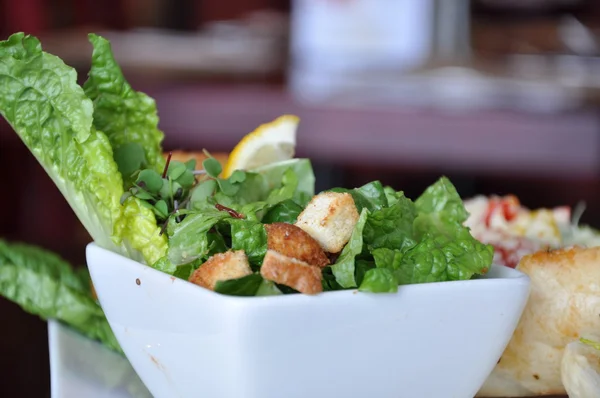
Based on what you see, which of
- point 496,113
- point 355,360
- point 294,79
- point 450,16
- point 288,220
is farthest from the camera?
point 450,16

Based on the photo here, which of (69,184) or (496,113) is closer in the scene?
(69,184)

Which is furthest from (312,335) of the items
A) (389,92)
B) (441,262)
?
(389,92)

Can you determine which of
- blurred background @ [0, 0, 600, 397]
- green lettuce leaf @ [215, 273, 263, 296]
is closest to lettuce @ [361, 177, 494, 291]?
green lettuce leaf @ [215, 273, 263, 296]

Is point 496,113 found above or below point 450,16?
below

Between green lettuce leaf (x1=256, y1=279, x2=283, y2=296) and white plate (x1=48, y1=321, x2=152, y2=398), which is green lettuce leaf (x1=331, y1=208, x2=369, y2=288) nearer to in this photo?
green lettuce leaf (x1=256, y1=279, x2=283, y2=296)

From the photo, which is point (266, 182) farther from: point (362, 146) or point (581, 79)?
point (581, 79)

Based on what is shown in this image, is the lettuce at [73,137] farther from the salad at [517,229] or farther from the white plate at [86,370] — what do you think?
the salad at [517,229]

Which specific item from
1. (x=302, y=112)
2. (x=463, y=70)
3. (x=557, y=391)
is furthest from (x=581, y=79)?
(x=557, y=391)
